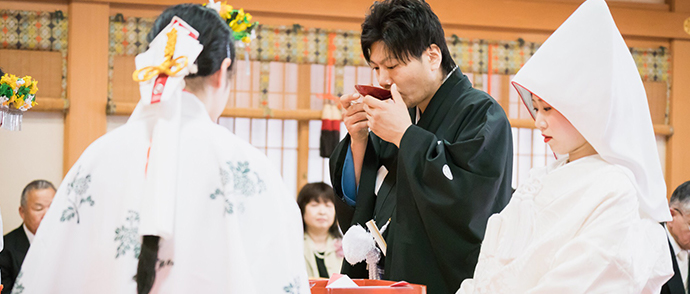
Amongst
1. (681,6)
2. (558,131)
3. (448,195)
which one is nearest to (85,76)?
(448,195)

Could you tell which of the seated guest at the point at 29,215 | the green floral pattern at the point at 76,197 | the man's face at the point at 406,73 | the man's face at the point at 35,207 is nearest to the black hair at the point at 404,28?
the man's face at the point at 406,73

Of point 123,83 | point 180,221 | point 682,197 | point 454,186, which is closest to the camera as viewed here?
point 180,221

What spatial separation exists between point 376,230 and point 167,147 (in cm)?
97

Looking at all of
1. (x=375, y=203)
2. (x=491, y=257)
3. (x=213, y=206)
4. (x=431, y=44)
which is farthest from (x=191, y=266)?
(x=431, y=44)

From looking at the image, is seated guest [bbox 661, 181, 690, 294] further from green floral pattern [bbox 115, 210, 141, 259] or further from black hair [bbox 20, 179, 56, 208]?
black hair [bbox 20, 179, 56, 208]

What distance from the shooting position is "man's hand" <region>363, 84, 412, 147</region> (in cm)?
207

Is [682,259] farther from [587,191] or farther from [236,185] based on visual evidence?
[236,185]

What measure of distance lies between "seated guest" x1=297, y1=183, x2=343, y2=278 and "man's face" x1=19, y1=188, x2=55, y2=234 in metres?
1.74

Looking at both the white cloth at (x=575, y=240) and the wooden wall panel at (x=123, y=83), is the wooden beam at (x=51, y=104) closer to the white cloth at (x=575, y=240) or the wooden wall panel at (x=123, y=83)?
the wooden wall panel at (x=123, y=83)

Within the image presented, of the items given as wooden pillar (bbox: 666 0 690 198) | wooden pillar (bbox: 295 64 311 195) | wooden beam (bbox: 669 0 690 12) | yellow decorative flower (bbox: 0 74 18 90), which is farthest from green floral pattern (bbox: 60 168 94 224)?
wooden beam (bbox: 669 0 690 12)

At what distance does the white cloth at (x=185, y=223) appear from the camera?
49.4 inches

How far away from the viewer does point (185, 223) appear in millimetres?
1256

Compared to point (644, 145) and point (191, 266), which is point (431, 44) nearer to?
point (644, 145)

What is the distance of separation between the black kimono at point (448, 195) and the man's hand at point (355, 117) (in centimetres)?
24
